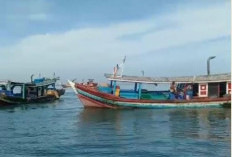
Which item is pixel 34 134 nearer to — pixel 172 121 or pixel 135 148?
pixel 135 148

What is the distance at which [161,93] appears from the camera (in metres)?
42.2

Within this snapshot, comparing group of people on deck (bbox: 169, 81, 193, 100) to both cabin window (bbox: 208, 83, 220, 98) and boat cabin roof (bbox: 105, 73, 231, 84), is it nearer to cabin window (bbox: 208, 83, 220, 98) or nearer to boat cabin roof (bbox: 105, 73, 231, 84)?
boat cabin roof (bbox: 105, 73, 231, 84)

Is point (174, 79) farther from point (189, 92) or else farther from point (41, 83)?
point (41, 83)

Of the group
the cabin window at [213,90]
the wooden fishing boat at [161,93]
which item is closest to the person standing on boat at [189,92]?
the wooden fishing boat at [161,93]

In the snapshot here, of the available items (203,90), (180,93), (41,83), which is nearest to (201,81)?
(203,90)

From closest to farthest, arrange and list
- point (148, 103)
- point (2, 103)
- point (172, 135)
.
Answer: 1. point (172, 135)
2. point (148, 103)
3. point (2, 103)

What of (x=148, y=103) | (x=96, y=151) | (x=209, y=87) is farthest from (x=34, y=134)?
(x=209, y=87)

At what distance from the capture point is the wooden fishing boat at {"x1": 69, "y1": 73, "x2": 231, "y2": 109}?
39.7 m

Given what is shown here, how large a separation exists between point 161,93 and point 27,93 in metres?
20.5

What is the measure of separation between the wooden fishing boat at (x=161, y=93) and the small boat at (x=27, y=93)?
10187mm

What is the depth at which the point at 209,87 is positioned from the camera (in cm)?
4097

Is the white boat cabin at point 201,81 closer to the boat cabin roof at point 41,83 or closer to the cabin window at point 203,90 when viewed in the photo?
the cabin window at point 203,90

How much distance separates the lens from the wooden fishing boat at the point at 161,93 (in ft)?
130

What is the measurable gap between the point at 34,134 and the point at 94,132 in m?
3.18
